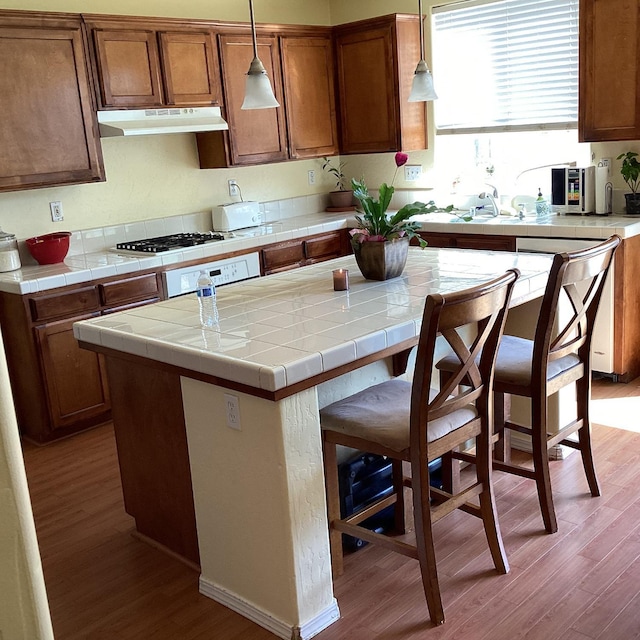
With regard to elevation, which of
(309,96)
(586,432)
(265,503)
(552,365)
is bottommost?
(586,432)

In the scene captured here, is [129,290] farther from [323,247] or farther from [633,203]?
[633,203]

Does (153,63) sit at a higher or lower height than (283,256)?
higher

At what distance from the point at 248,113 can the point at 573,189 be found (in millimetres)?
2182

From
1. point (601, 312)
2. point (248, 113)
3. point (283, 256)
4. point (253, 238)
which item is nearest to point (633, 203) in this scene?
point (601, 312)

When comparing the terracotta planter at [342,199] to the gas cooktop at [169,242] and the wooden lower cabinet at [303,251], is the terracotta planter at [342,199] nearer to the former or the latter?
the wooden lower cabinet at [303,251]

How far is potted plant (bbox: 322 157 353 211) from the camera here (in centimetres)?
597

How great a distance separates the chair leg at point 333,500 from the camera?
8.25 feet

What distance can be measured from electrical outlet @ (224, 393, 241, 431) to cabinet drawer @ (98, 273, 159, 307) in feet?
6.69

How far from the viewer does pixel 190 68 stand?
15.3 ft

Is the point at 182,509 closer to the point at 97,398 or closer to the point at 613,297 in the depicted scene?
the point at 97,398

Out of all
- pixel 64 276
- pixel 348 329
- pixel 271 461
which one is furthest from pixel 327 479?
pixel 64 276

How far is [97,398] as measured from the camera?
418cm

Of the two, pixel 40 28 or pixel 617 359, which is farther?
pixel 617 359

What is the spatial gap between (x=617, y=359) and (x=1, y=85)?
12.1 feet
